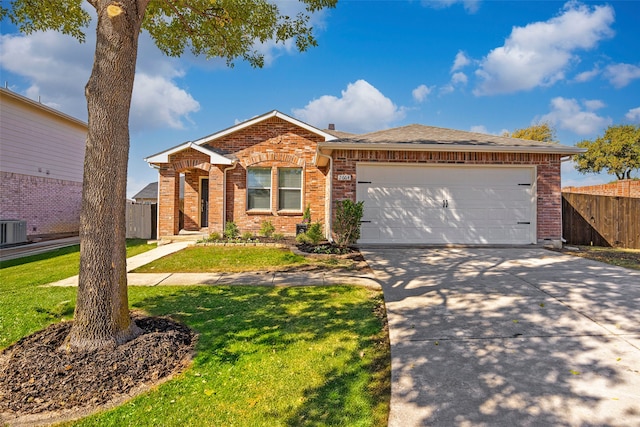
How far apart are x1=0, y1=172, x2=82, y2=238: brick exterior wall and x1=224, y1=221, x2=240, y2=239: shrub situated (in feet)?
24.8

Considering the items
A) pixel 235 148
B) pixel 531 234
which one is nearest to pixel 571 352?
pixel 531 234

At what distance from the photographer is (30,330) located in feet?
12.4

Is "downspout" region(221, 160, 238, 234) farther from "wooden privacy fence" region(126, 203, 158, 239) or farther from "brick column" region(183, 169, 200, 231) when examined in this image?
"wooden privacy fence" region(126, 203, 158, 239)

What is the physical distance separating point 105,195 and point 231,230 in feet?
26.9

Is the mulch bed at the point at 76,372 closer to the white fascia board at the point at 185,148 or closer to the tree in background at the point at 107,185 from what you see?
the tree in background at the point at 107,185

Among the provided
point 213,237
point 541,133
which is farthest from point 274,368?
point 541,133

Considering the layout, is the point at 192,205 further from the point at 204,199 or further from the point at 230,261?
the point at 230,261

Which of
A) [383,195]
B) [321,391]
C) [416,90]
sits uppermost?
[416,90]

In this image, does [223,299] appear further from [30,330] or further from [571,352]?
[571,352]

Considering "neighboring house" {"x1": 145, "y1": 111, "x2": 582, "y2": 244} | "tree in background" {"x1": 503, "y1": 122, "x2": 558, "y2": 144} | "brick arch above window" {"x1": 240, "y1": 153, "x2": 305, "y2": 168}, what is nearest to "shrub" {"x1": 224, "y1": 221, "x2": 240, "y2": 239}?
"brick arch above window" {"x1": 240, "y1": 153, "x2": 305, "y2": 168}

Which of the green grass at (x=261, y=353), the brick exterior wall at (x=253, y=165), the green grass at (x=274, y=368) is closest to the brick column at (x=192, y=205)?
the brick exterior wall at (x=253, y=165)

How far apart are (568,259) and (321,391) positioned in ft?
24.7

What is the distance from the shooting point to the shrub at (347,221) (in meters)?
8.46

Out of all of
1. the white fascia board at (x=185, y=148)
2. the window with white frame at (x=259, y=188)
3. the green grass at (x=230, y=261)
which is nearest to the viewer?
the green grass at (x=230, y=261)
